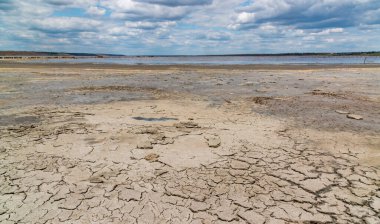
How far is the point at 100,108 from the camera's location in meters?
8.38

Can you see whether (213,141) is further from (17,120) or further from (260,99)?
(260,99)

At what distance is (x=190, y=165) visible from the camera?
4344 millimetres

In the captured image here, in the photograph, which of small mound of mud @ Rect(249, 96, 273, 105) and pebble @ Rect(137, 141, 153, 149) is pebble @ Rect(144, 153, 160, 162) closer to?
pebble @ Rect(137, 141, 153, 149)

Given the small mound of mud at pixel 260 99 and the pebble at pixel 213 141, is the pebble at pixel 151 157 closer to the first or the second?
the pebble at pixel 213 141

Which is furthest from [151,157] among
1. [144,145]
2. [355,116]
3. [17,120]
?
[355,116]

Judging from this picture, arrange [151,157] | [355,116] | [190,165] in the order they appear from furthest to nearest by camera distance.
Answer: [355,116] < [151,157] < [190,165]

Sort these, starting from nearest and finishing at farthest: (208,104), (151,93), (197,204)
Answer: (197,204) < (208,104) < (151,93)

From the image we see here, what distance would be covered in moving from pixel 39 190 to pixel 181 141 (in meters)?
2.46


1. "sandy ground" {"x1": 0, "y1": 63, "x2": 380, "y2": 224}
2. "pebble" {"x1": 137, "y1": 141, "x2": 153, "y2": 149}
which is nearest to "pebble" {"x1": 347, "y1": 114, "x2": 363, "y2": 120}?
"sandy ground" {"x1": 0, "y1": 63, "x2": 380, "y2": 224}

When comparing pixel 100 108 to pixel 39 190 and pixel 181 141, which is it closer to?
pixel 181 141

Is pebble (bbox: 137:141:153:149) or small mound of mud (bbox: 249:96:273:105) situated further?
small mound of mud (bbox: 249:96:273:105)

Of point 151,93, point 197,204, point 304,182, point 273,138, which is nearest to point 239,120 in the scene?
point 273,138

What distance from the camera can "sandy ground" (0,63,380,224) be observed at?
126 inches

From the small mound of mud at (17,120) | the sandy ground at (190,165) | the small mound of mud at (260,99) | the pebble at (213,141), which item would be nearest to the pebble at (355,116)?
the sandy ground at (190,165)
